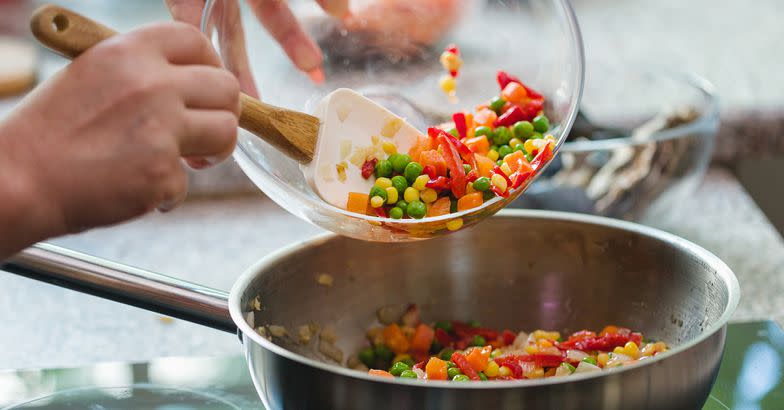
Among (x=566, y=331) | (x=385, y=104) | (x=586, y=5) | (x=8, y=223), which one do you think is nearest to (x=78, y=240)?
(x=385, y=104)

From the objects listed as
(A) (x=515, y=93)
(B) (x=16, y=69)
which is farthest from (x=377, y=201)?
(B) (x=16, y=69)

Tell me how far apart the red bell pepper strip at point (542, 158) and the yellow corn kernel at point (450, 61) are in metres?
0.18

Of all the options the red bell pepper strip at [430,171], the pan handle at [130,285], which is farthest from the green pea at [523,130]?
the pan handle at [130,285]

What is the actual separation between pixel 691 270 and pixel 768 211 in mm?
1018

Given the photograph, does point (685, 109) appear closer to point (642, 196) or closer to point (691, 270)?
point (642, 196)

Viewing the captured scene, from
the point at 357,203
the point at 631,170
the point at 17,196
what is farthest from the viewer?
the point at 631,170

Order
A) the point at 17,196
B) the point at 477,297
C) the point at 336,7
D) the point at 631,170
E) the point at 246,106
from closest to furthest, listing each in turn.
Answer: the point at 17,196
the point at 246,106
the point at 336,7
the point at 477,297
the point at 631,170

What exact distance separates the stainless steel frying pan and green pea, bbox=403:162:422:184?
0.16m

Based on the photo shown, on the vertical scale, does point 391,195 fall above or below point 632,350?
above

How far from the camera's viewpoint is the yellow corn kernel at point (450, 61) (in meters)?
1.03

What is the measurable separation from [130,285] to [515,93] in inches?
16.7

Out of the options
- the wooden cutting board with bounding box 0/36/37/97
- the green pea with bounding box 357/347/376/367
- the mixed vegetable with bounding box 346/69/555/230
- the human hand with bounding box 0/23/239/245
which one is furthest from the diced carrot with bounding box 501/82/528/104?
the wooden cutting board with bounding box 0/36/37/97

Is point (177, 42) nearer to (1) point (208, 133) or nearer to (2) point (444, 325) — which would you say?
(1) point (208, 133)

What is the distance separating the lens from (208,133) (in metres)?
0.67
